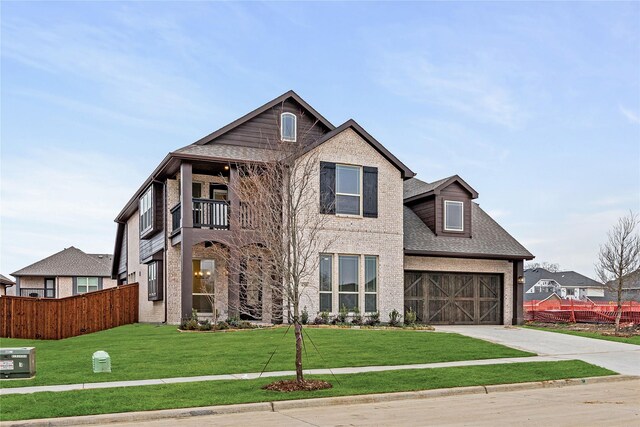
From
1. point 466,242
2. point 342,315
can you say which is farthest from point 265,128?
point 466,242

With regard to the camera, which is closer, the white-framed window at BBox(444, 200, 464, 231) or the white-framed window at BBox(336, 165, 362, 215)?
the white-framed window at BBox(336, 165, 362, 215)

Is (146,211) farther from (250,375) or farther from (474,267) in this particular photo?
(250,375)

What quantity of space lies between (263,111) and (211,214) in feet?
16.7

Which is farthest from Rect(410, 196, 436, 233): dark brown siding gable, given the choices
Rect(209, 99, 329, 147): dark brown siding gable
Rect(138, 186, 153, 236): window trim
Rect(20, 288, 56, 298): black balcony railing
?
Rect(20, 288, 56, 298): black balcony railing

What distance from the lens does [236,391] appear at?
1102 cm

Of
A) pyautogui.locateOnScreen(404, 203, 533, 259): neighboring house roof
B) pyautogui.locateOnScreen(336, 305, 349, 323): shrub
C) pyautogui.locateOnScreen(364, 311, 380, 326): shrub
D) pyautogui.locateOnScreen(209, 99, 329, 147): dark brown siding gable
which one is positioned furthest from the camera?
pyautogui.locateOnScreen(404, 203, 533, 259): neighboring house roof

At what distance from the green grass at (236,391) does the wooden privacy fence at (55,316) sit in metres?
13.2

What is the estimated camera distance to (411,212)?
93.0ft

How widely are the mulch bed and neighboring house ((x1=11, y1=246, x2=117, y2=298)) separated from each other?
42.6 metres

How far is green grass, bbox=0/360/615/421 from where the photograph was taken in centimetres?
955

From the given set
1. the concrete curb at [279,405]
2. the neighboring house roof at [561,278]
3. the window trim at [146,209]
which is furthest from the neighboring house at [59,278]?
the neighboring house roof at [561,278]

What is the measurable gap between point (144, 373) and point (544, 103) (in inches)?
765

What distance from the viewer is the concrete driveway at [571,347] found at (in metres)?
16.0

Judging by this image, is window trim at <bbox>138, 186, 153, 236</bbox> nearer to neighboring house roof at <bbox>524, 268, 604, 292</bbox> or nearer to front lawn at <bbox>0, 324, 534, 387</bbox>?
front lawn at <bbox>0, 324, 534, 387</bbox>
